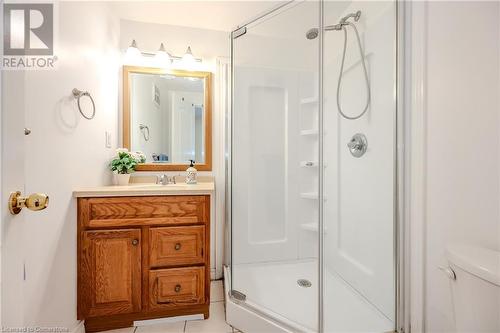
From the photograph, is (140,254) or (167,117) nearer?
(140,254)

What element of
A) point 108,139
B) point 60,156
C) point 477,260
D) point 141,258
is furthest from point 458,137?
point 108,139

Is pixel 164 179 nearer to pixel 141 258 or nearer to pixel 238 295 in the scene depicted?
pixel 141 258

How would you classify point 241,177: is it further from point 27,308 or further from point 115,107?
point 27,308

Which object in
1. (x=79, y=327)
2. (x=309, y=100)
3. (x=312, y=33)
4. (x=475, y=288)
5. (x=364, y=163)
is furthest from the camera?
(x=309, y=100)

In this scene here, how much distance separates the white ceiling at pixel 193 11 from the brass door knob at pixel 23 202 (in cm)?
172

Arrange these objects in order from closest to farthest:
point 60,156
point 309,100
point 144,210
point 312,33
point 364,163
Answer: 1. point 60,156
2. point 144,210
3. point 364,163
4. point 312,33
5. point 309,100

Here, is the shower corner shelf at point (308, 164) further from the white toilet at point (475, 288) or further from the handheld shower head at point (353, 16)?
the white toilet at point (475, 288)

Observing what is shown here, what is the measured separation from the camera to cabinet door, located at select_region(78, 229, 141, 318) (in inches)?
50.8

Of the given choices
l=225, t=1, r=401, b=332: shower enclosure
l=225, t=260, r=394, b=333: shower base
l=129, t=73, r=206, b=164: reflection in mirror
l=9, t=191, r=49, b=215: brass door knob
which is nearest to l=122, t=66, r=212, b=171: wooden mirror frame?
l=129, t=73, r=206, b=164: reflection in mirror

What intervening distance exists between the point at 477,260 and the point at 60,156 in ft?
6.04

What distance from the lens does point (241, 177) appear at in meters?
1.91

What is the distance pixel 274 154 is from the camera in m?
1.98

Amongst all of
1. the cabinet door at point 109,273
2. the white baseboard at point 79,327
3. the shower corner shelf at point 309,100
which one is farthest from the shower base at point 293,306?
the shower corner shelf at point 309,100

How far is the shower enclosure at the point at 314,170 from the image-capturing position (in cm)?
127
